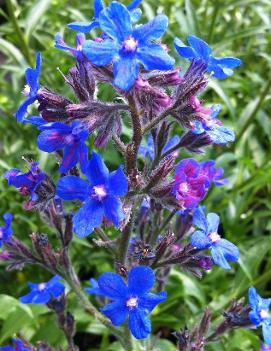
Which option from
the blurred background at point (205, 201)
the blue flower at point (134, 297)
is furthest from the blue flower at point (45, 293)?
the blue flower at point (134, 297)

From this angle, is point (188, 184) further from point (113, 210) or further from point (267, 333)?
point (267, 333)

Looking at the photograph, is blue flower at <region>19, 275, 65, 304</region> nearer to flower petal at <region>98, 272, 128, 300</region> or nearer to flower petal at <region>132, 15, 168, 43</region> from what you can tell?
flower petal at <region>98, 272, 128, 300</region>

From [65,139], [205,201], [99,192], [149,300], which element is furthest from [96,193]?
[205,201]

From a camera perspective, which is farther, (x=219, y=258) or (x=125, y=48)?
(x=219, y=258)

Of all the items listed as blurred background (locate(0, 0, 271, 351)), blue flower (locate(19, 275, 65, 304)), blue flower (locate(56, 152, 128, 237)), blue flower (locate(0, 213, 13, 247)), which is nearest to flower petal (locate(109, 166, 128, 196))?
blue flower (locate(56, 152, 128, 237))

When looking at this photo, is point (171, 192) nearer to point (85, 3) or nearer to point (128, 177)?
point (128, 177)

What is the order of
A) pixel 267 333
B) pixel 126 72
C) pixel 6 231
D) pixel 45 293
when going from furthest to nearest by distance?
pixel 45 293 → pixel 6 231 → pixel 267 333 → pixel 126 72

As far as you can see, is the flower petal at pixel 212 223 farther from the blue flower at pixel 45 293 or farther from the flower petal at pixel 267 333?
the blue flower at pixel 45 293

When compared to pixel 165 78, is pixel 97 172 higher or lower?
lower
